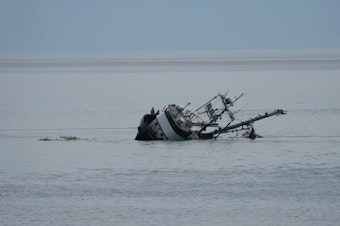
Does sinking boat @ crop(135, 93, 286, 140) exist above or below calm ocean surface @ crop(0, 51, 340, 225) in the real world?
above

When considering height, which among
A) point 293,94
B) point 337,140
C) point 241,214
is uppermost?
point 293,94

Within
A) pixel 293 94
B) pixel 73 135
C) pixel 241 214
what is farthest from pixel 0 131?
pixel 293 94

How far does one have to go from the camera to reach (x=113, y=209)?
48.7m

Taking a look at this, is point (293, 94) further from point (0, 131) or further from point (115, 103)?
point (0, 131)

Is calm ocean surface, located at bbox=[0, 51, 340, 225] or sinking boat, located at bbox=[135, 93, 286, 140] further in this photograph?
sinking boat, located at bbox=[135, 93, 286, 140]

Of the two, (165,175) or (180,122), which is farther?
(180,122)

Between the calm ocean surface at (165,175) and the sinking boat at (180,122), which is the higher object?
the sinking boat at (180,122)

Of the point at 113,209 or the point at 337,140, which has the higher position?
the point at 337,140

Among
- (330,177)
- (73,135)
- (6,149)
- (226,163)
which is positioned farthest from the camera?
(73,135)

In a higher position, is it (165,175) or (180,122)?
(180,122)

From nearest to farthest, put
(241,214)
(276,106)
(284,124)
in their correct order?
(241,214)
(284,124)
(276,106)

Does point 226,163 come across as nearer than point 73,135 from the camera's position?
Yes

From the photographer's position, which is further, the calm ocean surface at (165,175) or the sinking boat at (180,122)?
the sinking boat at (180,122)

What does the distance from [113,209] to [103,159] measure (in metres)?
19.4
